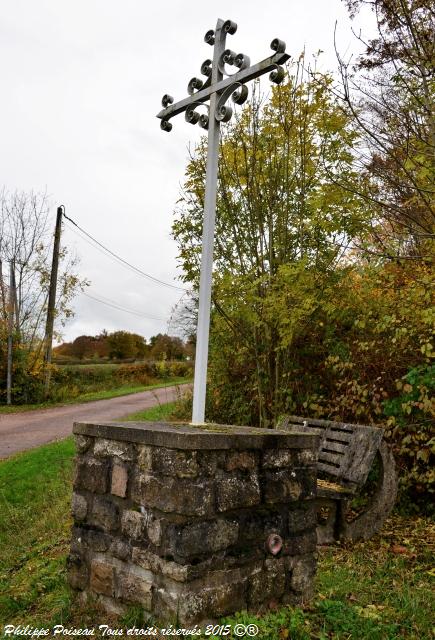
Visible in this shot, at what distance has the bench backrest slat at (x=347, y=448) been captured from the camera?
16.4ft

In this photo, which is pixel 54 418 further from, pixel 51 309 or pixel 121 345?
pixel 121 345

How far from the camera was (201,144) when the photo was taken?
788 centimetres

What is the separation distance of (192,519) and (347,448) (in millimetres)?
2696

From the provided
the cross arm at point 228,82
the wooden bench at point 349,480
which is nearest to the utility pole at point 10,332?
the wooden bench at point 349,480

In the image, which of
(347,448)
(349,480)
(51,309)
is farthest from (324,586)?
(51,309)

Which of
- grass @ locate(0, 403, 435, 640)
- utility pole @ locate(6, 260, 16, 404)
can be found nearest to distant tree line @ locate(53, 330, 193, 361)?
utility pole @ locate(6, 260, 16, 404)

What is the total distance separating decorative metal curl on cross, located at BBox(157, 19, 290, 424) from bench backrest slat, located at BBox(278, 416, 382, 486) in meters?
2.05

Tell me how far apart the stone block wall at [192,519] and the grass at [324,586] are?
0.52 feet

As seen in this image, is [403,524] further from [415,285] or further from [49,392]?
[49,392]

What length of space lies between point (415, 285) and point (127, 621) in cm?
363

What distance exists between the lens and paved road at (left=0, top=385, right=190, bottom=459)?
11.1m

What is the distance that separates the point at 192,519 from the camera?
2908 mm

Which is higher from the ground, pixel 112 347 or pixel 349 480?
pixel 112 347

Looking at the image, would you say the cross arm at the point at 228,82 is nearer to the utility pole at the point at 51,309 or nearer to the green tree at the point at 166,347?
the utility pole at the point at 51,309
